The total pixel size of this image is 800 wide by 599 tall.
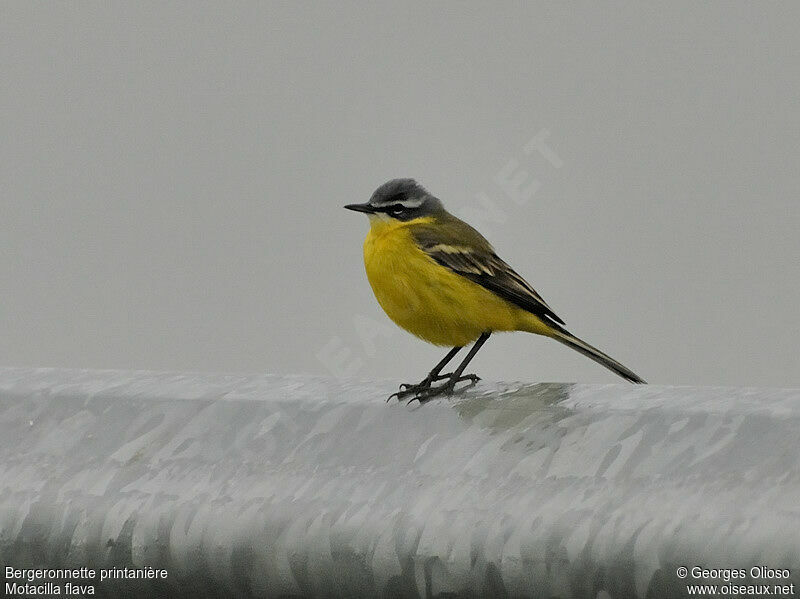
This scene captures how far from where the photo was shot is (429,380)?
12.9 ft

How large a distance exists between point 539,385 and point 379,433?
0.41 m

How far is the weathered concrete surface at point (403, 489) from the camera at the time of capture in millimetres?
1323

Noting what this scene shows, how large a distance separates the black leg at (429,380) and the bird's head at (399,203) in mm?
1086

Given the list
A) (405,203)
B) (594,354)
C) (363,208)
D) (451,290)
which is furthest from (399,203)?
(594,354)

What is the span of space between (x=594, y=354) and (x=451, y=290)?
0.72 meters

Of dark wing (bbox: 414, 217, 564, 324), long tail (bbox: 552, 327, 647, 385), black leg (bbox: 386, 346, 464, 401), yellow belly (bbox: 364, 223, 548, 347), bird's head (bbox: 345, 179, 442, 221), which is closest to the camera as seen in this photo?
black leg (bbox: 386, 346, 464, 401)

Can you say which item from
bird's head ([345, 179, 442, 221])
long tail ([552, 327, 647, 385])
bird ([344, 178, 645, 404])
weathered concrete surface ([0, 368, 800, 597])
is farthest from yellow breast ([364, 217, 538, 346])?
weathered concrete surface ([0, 368, 800, 597])

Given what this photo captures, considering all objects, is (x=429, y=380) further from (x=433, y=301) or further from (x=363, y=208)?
(x=363, y=208)

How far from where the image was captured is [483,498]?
4.89 ft

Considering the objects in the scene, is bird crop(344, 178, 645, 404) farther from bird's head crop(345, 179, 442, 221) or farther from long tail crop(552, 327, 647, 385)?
bird's head crop(345, 179, 442, 221)

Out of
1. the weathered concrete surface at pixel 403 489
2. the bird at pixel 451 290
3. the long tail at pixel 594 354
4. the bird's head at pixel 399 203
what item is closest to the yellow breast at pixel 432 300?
the bird at pixel 451 290

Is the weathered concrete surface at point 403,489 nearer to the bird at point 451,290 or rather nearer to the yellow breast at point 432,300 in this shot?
the bird at point 451,290

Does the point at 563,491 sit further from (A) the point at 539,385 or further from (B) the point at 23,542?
(B) the point at 23,542

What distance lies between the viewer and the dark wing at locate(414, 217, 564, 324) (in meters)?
5.51
